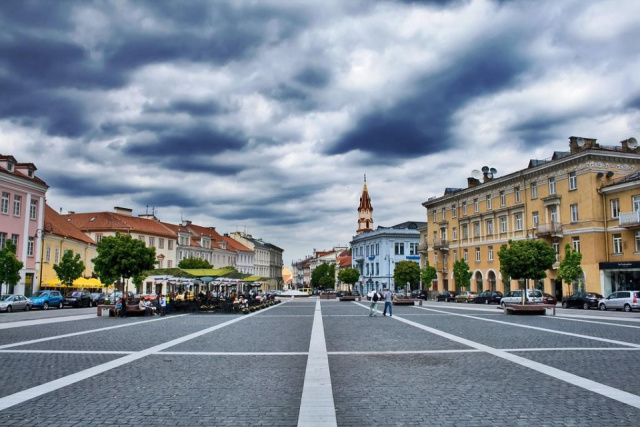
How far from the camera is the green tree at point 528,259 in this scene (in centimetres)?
4141

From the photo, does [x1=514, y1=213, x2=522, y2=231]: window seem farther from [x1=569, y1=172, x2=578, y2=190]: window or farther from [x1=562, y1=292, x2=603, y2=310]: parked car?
[x1=562, y1=292, x2=603, y2=310]: parked car

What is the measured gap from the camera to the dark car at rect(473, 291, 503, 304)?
5117 centimetres

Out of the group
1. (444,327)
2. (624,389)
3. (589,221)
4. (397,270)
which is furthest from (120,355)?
(397,270)

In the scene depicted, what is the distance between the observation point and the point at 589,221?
45.1m

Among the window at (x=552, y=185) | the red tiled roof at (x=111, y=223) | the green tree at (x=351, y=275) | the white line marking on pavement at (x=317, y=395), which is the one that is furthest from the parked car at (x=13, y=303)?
the green tree at (x=351, y=275)

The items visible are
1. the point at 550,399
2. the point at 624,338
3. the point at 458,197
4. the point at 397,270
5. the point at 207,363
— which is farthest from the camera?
the point at 397,270

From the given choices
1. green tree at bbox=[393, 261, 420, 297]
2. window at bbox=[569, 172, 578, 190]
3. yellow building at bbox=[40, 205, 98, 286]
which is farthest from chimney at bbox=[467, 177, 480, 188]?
yellow building at bbox=[40, 205, 98, 286]

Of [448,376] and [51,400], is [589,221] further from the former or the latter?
[51,400]

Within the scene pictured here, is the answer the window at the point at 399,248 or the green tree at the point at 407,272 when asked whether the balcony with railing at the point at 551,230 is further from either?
the window at the point at 399,248

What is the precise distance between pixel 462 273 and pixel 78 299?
39.9 meters

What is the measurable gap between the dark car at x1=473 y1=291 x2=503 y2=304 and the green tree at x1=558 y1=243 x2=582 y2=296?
716 cm

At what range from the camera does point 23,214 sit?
151ft

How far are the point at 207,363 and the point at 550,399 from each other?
6814mm

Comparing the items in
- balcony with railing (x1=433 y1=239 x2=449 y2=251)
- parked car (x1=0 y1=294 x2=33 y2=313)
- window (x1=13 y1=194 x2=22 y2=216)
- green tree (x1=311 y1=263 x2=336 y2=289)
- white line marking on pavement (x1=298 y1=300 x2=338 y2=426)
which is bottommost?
white line marking on pavement (x1=298 y1=300 x2=338 y2=426)
